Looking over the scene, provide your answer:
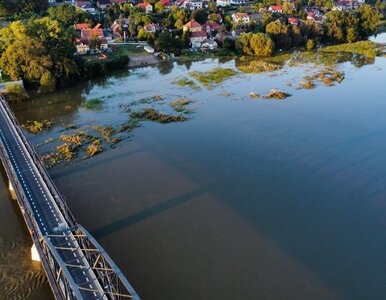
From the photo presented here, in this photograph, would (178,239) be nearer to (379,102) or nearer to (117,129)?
(117,129)

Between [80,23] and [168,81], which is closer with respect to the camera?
[168,81]

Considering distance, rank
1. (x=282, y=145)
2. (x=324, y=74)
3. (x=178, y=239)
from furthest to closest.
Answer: (x=324, y=74) → (x=282, y=145) → (x=178, y=239)

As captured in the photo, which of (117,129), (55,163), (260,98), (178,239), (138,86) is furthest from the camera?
(138,86)

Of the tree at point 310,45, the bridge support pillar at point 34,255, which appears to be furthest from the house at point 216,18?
the bridge support pillar at point 34,255

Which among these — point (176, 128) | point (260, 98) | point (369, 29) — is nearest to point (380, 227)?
point (176, 128)

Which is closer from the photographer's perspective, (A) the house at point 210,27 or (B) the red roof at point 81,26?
(B) the red roof at point 81,26

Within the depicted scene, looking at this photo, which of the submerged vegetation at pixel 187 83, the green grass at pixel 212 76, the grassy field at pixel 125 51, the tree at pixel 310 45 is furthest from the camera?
the tree at pixel 310 45

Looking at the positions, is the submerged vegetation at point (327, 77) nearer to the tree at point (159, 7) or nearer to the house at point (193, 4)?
the tree at point (159, 7)

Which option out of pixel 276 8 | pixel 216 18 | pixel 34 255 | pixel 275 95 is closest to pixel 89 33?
pixel 216 18

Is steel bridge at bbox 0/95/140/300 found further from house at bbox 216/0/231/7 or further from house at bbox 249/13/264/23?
house at bbox 216/0/231/7
